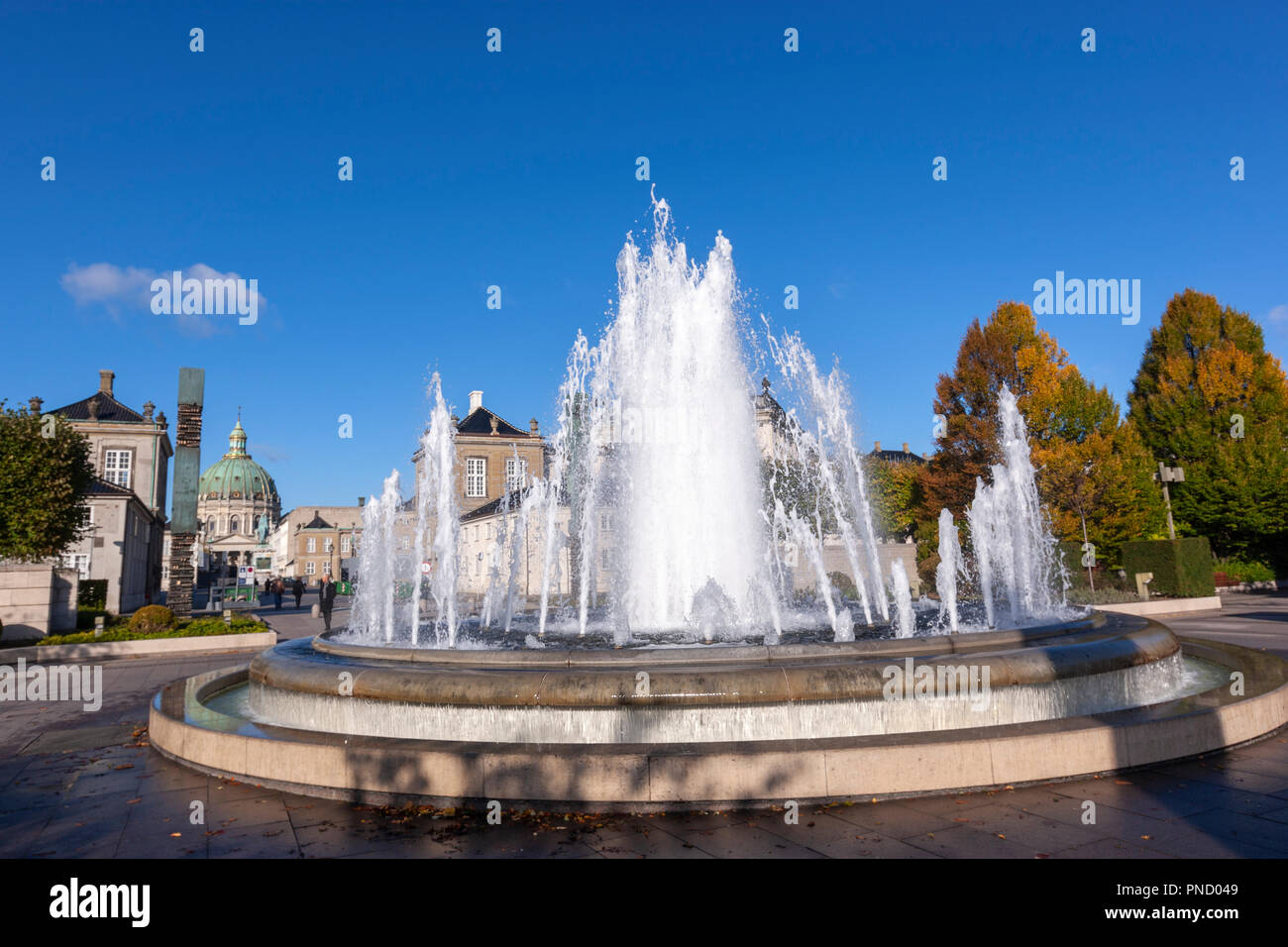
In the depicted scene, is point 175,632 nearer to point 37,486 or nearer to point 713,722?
point 37,486

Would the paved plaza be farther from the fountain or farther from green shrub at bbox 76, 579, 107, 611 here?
green shrub at bbox 76, 579, 107, 611

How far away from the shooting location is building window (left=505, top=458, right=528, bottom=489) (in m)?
64.1

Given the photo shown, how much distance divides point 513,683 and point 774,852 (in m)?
3.00

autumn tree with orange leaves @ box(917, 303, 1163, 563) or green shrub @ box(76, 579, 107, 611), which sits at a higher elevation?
autumn tree with orange leaves @ box(917, 303, 1163, 563)

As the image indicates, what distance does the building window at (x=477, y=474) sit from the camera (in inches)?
2549

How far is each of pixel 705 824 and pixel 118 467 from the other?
64339mm

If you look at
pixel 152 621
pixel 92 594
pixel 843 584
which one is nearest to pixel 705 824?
pixel 152 621

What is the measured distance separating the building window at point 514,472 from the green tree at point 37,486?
37000 millimetres

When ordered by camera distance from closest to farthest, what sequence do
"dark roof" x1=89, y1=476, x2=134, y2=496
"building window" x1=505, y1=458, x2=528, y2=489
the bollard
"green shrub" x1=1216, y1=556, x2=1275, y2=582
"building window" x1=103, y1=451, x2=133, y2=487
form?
the bollard → "green shrub" x1=1216, y1=556, x2=1275, y2=582 → "dark roof" x1=89, y1=476, x2=134, y2=496 → "building window" x1=103, y1=451, x2=133, y2=487 → "building window" x1=505, y1=458, x2=528, y2=489

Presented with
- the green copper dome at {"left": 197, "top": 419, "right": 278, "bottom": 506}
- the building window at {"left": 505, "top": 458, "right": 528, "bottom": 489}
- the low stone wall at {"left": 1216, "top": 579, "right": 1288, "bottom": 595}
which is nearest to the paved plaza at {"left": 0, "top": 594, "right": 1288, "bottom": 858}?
the low stone wall at {"left": 1216, "top": 579, "right": 1288, "bottom": 595}

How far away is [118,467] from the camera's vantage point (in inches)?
2217

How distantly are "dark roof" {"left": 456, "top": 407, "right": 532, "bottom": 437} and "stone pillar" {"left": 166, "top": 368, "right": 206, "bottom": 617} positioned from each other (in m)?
37.0

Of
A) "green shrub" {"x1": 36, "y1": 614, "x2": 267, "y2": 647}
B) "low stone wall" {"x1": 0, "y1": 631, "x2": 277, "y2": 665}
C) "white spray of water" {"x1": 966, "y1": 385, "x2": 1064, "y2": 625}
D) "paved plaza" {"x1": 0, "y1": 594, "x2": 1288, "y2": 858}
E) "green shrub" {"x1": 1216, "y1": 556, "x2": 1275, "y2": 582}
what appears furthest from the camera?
"green shrub" {"x1": 1216, "y1": 556, "x2": 1275, "y2": 582}
